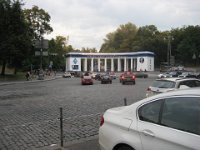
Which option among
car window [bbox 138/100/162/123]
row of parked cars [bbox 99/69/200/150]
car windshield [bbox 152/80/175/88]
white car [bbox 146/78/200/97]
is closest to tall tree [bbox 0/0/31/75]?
car windshield [bbox 152/80/175/88]

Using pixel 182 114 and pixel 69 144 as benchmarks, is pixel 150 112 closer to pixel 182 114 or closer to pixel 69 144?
pixel 182 114

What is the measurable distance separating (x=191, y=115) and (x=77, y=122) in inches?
311

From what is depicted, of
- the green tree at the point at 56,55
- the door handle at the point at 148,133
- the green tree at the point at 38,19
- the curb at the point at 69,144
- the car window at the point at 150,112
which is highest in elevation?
the green tree at the point at 38,19

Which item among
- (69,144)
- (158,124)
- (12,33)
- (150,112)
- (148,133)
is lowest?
(69,144)

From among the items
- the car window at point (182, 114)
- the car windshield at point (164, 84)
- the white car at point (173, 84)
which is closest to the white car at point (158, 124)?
the car window at point (182, 114)

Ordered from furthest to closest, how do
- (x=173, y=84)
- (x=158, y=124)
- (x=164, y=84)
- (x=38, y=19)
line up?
(x=38, y=19) < (x=164, y=84) < (x=173, y=84) < (x=158, y=124)

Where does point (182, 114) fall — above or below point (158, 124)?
above

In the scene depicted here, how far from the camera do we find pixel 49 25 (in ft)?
297

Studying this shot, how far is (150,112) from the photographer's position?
4.92 metres

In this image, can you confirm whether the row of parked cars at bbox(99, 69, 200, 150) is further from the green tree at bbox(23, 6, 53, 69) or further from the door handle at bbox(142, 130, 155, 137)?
the green tree at bbox(23, 6, 53, 69)

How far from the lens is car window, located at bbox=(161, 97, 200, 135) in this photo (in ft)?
13.5

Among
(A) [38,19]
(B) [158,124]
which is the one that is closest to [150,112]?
(B) [158,124]

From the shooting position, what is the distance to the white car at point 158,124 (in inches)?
162

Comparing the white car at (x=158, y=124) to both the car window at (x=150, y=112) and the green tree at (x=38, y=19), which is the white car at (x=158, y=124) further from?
the green tree at (x=38, y=19)
